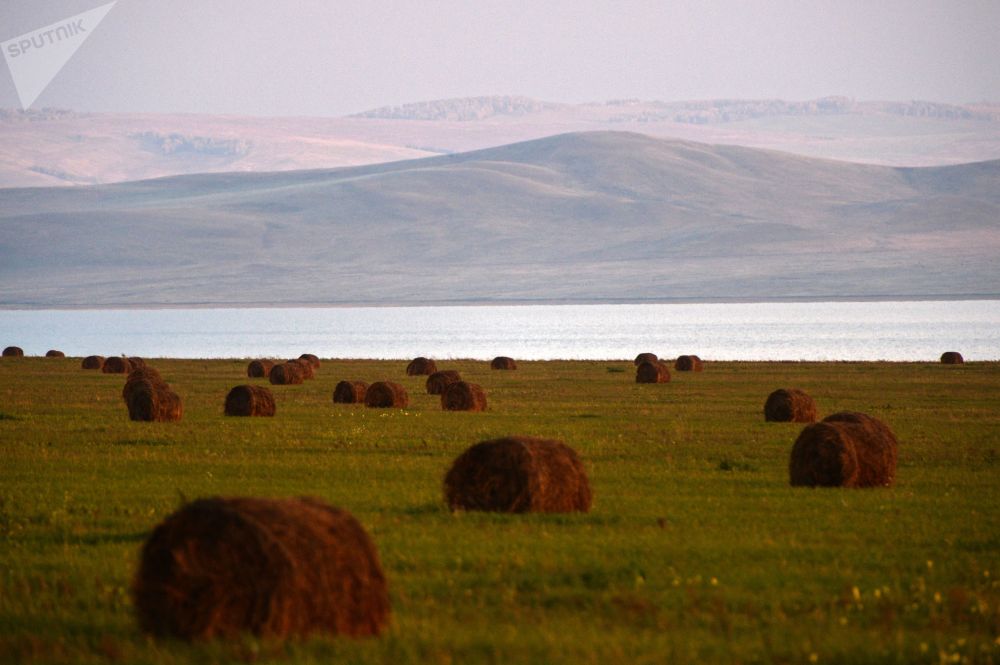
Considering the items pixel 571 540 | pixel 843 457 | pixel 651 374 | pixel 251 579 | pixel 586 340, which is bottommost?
pixel 571 540

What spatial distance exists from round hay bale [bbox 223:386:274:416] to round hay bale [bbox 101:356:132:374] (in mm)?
28928

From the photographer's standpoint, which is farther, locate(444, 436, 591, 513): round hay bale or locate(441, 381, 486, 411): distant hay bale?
locate(441, 381, 486, 411): distant hay bale

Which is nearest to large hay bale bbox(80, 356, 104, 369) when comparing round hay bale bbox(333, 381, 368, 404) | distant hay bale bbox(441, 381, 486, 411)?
round hay bale bbox(333, 381, 368, 404)

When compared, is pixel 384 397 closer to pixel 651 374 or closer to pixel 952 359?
pixel 651 374

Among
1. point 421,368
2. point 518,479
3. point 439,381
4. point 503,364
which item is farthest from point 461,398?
point 503,364

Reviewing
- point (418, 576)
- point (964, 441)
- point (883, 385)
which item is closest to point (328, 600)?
point (418, 576)

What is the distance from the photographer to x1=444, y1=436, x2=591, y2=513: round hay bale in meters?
18.3

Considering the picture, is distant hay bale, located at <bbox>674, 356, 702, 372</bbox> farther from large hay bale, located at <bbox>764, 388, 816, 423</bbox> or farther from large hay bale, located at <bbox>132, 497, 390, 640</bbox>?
large hay bale, located at <bbox>132, 497, 390, 640</bbox>

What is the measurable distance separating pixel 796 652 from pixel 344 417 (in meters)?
26.2

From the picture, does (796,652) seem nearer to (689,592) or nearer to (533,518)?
(689,592)

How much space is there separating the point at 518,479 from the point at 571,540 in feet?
6.37

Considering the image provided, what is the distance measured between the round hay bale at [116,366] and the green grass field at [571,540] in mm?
27666

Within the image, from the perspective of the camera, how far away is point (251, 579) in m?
11.0

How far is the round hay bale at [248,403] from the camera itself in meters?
36.2
